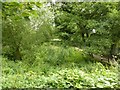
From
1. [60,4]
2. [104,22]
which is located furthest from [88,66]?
[60,4]

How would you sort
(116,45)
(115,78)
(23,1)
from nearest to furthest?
(23,1)
(115,78)
(116,45)

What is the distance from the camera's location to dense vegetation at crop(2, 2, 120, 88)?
1.82 meters

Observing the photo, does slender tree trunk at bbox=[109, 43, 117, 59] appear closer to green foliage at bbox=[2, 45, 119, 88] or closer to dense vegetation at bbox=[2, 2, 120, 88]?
dense vegetation at bbox=[2, 2, 120, 88]

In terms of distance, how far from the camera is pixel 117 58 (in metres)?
1.86

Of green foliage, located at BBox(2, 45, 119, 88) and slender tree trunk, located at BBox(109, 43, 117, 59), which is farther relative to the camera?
slender tree trunk, located at BBox(109, 43, 117, 59)

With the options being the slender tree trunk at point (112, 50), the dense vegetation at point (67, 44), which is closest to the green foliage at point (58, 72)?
the dense vegetation at point (67, 44)

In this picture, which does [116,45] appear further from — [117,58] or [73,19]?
[73,19]

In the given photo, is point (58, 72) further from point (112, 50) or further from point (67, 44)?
point (112, 50)

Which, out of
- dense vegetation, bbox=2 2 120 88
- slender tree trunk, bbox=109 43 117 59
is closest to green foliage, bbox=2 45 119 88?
dense vegetation, bbox=2 2 120 88

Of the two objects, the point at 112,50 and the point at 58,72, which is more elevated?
the point at 112,50

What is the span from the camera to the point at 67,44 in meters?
1.88

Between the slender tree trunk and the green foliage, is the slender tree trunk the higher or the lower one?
the higher one

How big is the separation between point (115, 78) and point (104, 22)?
500 millimetres

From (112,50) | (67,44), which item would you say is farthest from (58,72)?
(112,50)
